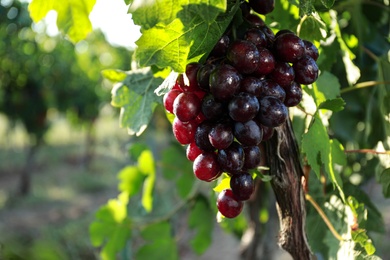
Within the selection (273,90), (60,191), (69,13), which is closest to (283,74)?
(273,90)

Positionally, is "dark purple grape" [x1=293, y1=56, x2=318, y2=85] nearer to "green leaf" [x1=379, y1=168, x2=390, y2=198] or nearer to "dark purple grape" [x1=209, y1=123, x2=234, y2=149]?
"dark purple grape" [x1=209, y1=123, x2=234, y2=149]

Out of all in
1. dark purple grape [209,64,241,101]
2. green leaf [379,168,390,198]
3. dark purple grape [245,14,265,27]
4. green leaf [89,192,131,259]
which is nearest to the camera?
dark purple grape [209,64,241,101]

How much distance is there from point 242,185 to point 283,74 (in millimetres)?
179

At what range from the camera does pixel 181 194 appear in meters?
1.76

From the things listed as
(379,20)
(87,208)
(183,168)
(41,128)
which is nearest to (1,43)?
(41,128)

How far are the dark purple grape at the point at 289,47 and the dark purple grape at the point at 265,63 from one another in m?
0.02

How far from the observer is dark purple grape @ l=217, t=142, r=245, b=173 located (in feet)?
2.12

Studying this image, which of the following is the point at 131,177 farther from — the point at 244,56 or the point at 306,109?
the point at 244,56

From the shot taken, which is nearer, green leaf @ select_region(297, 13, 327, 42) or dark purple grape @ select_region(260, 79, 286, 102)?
dark purple grape @ select_region(260, 79, 286, 102)

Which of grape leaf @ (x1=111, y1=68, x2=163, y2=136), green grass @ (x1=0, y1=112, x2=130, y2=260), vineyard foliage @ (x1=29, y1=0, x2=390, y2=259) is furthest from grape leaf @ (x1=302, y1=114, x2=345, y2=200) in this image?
green grass @ (x1=0, y1=112, x2=130, y2=260)

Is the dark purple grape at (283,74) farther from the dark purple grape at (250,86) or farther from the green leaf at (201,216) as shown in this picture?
the green leaf at (201,216)

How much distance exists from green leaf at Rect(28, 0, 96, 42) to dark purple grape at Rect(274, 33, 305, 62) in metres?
0.33

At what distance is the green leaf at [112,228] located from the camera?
1530 mm

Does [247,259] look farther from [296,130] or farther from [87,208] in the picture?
[87,208]
